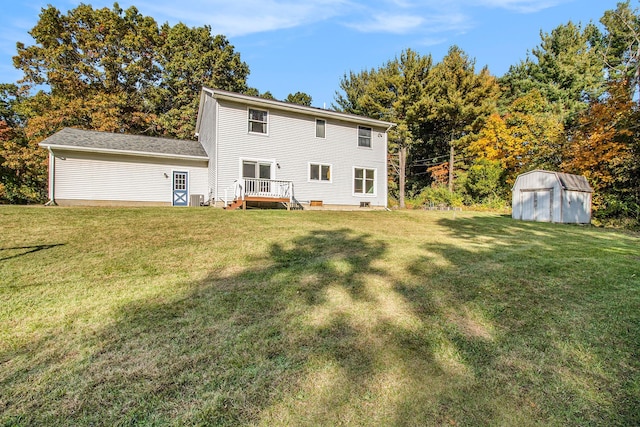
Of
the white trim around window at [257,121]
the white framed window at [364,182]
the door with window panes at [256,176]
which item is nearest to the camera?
the door with window panes at [256,176]

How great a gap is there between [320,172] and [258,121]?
4011 mm

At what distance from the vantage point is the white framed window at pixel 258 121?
566 inches

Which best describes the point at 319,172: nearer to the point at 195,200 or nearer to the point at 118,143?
the point at 195,200

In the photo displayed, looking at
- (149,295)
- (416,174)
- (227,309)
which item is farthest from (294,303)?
(416,174)

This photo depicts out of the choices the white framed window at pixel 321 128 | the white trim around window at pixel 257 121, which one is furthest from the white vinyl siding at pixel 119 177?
the white framed window at pixel 321 128

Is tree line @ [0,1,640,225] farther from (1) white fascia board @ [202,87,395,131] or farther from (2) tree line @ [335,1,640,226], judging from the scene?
(1) white fascia board @ [202,87,395,131]

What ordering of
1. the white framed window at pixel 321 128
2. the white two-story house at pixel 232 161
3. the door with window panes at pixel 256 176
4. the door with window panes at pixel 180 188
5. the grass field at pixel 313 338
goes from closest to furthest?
the grass field at pixel 313 338, the white two-story house at pixel 232 161, the door with window panes at pixel 256 176, the door with window panes at pixel 180 188, the white framed window at pixel 321 128

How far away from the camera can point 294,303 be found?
327 cm

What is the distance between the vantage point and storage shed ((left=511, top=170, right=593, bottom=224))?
36.2 feet

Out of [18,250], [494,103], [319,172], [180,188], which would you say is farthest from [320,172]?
[494,103]

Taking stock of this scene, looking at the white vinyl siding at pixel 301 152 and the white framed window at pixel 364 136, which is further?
the white framed window at pixel 364 136

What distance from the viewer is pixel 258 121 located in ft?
47.6

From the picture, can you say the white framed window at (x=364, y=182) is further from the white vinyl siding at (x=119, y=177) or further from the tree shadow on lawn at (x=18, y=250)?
the tree shadow on lawn at (x=18, y=250)

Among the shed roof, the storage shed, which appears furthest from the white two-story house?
the shed roof
